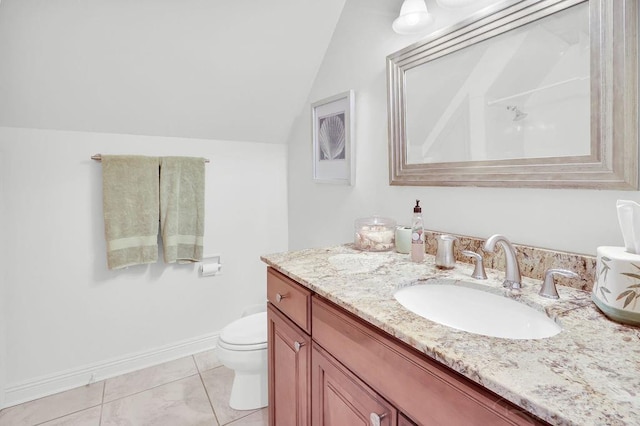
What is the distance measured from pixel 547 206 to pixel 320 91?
5.16 feet

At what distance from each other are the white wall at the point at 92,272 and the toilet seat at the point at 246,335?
0.62 meters

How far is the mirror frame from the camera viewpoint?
0.88 meters

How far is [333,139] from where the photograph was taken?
2043mm

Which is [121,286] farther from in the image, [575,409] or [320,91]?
[575,409]

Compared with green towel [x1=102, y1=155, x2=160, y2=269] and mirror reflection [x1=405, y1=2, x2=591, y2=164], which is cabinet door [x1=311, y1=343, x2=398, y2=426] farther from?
green towel [x1=102, y1=155, x2=160, y2=269]

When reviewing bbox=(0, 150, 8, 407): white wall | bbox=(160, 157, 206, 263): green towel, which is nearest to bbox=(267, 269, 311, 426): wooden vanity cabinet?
bbox=(160, 157, 206, 263): green towel

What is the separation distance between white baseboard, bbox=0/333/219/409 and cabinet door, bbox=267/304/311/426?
1.21 metres

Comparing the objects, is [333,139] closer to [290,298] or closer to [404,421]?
[290,298]

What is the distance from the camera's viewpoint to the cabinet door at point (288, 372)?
1.15 m

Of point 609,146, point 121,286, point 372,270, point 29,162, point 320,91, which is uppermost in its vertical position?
point 320,91

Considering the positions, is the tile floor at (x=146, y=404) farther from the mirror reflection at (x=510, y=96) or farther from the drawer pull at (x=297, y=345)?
the mirror reflection at (x=510, y=96)

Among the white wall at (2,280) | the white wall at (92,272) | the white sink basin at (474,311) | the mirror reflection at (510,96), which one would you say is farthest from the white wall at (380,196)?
the white wall at (2,280)

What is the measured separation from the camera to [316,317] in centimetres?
109

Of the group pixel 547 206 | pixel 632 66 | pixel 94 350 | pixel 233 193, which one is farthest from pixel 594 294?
pixel 94 350
